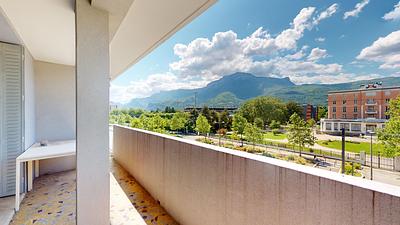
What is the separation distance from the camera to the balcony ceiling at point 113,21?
2.05 metres

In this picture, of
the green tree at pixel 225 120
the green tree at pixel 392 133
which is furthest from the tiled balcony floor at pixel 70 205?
the green tree at pixel 392 133

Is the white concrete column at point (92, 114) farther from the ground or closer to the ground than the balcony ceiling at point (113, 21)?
closer to the ground

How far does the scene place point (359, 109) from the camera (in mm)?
1499

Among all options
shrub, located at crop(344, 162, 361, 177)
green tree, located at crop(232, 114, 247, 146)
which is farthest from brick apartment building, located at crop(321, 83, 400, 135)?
green tree, located at crop(232, 114, 247, 146)

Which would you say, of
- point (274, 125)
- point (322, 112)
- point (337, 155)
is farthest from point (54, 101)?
point (337, 155)

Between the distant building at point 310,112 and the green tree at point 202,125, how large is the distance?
3.73ft

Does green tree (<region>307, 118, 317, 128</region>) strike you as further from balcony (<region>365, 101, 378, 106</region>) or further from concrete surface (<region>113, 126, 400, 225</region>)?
concrete surface (<region>113, 126, 400, 225</region>)

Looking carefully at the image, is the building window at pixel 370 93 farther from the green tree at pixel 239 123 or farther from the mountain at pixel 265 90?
the green tree at pixel 239 123

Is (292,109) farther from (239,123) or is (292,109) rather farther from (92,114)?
(92,114)

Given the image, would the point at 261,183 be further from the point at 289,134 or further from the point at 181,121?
the point at 181,121

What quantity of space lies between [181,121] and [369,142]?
9.13 feet

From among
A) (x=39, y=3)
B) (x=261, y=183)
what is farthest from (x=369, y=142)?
(x=39, y=3)

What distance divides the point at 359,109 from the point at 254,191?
1020 millimetres

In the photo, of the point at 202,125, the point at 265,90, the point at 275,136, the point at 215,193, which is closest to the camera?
the point at 215,193
